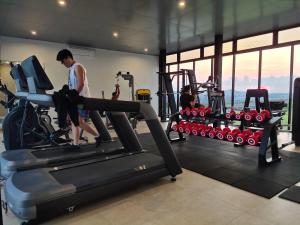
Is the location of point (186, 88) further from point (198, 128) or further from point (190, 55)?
point (190, 55)

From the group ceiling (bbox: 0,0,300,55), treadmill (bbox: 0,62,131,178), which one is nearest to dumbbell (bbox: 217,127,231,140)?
treadmill (bbox: 0,62,131,178)

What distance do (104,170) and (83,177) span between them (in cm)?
26

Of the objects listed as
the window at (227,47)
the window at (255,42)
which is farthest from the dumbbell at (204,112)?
the window at (227,47)

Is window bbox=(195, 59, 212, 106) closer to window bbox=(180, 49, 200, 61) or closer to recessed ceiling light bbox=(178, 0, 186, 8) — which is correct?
window bbox=(180, 49, 200, 61)

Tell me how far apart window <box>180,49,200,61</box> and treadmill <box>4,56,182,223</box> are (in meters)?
7.36

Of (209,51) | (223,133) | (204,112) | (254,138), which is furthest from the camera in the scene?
(209,51)

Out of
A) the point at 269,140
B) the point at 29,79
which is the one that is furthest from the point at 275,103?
the point at 29,79

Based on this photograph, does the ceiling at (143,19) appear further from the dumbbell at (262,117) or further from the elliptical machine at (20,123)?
the dumbbell at (262,117)

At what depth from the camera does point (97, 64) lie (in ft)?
30.9

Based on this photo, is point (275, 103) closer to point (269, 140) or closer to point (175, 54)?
point (269, 140)

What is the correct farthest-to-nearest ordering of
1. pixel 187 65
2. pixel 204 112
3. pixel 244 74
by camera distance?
pixel 187 65
pixel 244 74
pixel 204 112

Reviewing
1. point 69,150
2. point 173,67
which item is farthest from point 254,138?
point 173,67

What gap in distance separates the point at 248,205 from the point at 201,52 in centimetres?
792

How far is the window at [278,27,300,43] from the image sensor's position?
661cm
